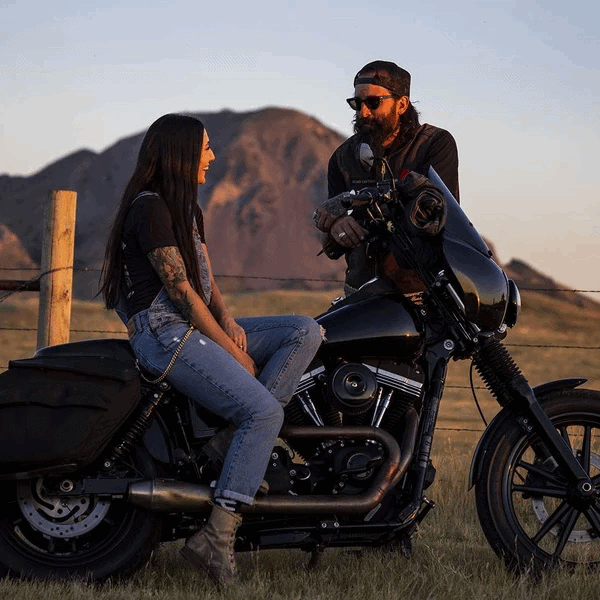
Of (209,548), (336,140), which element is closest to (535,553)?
(209,548)

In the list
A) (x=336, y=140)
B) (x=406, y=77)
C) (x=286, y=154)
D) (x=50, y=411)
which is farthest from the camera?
(x=336, y=140)

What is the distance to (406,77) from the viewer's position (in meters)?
5.42

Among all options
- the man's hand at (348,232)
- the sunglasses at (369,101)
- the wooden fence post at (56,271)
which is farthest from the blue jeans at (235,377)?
the wooden fence post at (56,271)

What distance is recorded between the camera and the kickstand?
4449mm

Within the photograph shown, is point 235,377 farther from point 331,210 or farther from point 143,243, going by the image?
point 331,210

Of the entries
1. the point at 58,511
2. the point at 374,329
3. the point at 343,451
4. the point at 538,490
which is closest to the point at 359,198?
the point at 374,329

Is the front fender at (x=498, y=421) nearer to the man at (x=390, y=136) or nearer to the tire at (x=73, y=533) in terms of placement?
the man at (x=390, y=136)

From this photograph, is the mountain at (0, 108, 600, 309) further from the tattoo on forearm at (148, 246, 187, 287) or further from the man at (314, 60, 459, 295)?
the tattoo on forearm at (148, 246, 187, 287)

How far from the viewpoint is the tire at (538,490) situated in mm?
4562

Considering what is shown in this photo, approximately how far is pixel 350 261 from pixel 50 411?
171 cm

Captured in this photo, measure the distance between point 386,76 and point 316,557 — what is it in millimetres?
2135

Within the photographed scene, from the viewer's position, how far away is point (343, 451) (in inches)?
173

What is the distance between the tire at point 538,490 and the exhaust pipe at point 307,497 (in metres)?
0.40

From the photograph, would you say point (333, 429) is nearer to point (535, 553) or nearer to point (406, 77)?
point (535, 553)
